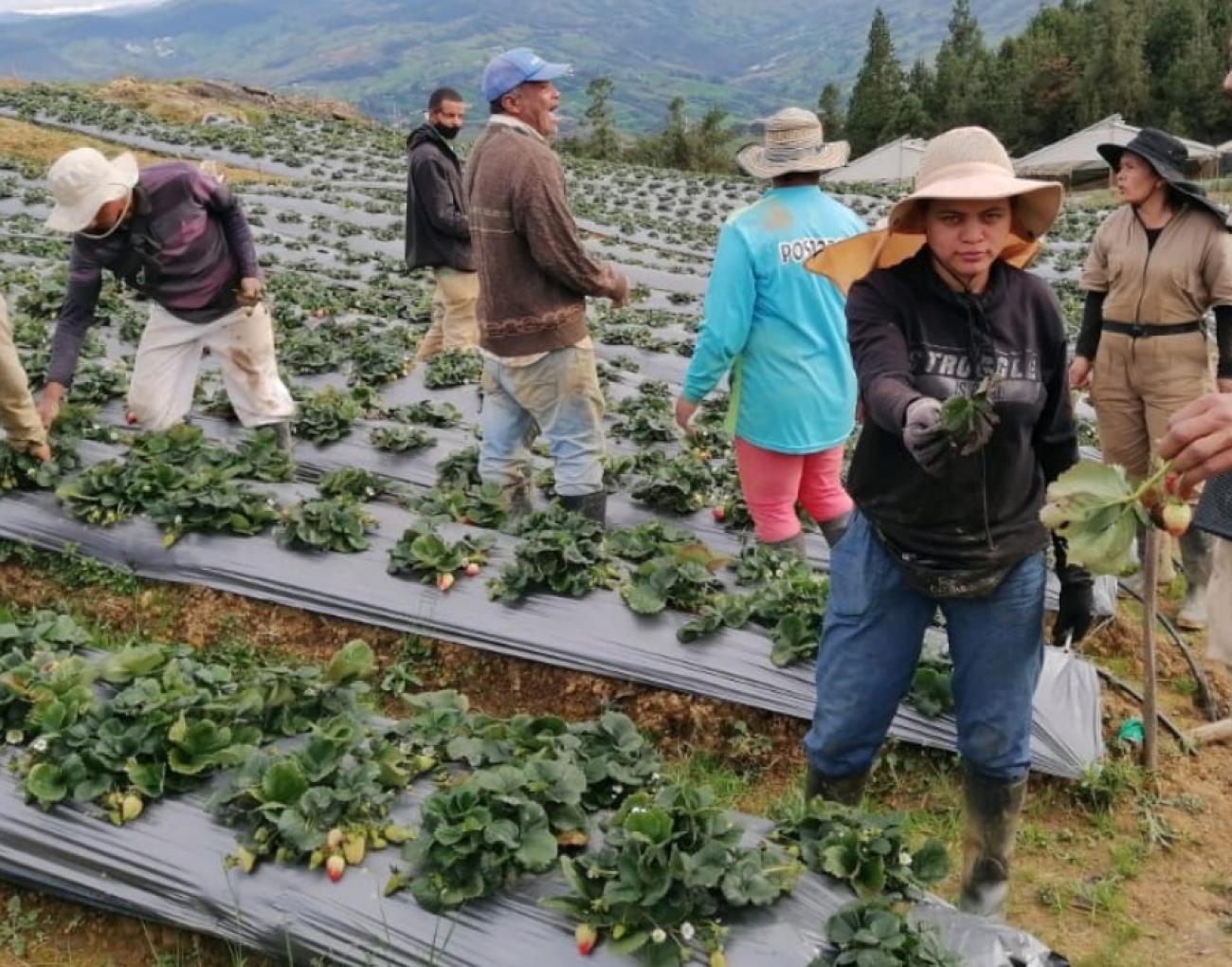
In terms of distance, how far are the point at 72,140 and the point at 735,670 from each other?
28316 millimetres

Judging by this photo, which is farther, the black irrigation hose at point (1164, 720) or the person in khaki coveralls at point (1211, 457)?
the black irrigation hose at point (1164, 720)

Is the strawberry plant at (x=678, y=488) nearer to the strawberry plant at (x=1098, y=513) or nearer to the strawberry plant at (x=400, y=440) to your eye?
the strawberry plant at (x=400, y=440)

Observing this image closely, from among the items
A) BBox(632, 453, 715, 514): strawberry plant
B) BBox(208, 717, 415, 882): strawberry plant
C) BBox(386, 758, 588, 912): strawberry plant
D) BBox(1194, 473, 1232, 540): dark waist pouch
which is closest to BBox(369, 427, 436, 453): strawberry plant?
BBox(632, 453, 715, 514): strawberry plant

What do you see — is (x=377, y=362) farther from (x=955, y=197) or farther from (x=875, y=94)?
(x=875, y=94)

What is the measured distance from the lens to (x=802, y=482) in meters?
4.97

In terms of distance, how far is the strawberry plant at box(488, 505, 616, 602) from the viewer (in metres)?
4.76

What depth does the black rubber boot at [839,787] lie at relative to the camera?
3.28m

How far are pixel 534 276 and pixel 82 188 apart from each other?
2115mm

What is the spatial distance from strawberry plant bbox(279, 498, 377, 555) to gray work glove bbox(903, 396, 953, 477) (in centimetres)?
331

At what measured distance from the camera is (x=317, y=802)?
3.03m

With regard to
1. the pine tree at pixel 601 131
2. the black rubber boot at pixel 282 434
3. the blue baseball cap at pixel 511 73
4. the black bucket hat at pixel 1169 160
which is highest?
the blue baseball cap at pixel 511 73

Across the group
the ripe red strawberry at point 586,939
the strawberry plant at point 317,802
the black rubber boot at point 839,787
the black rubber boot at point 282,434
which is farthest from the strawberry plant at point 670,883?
the black rubber boot at point 282,434

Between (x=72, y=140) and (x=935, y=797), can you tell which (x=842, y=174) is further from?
(x=935, y=797)

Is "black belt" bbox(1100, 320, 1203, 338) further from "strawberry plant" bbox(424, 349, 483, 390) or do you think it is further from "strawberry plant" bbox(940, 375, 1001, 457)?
"strawberry plant" bbox(424, 349, 483, 390)
